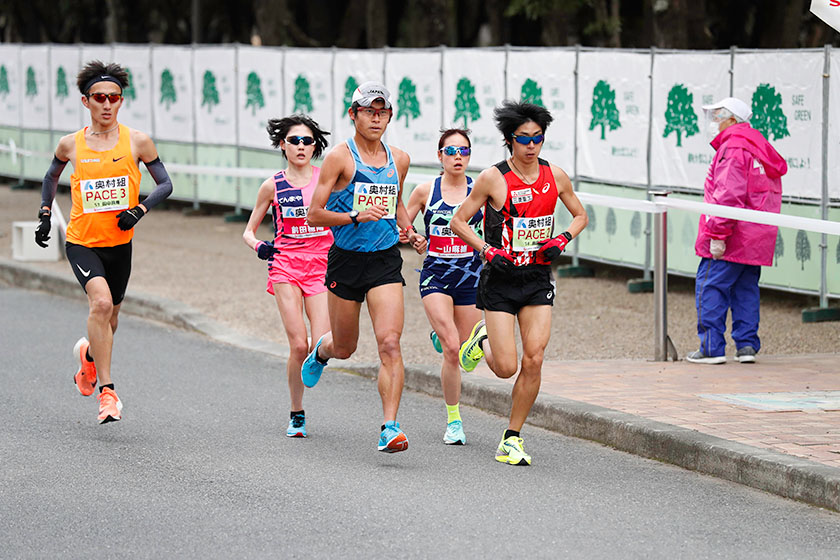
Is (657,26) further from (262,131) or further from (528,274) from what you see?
(528,274)

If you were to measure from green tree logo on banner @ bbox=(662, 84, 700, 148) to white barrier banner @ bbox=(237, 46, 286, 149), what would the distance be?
7740mm

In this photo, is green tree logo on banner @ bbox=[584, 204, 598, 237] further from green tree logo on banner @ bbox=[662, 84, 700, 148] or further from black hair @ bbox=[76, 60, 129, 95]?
black hair @ bbox=[76, 60, 129, 95]

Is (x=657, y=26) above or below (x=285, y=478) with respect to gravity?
above

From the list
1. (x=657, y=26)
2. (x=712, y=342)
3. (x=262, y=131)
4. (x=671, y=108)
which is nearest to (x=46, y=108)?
(x=262, y=131)

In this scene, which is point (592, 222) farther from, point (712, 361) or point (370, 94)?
point (370, 94)

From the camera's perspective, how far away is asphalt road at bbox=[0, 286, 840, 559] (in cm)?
608

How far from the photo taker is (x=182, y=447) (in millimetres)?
8156

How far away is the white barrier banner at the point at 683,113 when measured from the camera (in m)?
14.3

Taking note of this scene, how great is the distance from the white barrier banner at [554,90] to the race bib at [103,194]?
7.94m

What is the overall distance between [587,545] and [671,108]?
9.42 metres

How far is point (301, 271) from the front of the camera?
8.64 m

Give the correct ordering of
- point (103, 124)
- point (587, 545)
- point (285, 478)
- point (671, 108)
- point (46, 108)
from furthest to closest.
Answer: point (46, 108) < point (671, 108) < point (103, 124) < point (285, 478) < point (587, 545)

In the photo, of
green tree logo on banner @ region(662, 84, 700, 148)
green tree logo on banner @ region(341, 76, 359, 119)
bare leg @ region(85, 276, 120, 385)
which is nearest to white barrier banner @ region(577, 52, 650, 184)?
green tree logo on banner @ region(662, 84, 700, 148)

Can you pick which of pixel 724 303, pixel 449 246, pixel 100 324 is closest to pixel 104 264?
pixel 100 324
